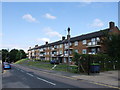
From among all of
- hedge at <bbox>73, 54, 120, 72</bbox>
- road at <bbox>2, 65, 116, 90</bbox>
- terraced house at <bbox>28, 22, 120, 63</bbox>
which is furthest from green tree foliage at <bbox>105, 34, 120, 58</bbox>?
road at <bbox>2, 65, 116, 90</bbox>

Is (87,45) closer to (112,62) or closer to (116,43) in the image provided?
(112,62)

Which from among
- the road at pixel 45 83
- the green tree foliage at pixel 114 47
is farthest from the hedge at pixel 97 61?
the road at pixel 45 83

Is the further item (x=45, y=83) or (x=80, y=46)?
(x=80, y=46)

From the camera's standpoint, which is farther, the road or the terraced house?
the terraced house

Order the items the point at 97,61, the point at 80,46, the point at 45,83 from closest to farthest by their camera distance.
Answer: the point at 45,83, the point at 97,61, the point at 80,46

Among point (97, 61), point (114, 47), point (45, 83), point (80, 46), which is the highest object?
point (80, 46)

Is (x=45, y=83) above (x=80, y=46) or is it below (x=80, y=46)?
below

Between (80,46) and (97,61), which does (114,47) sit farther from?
(80,46)

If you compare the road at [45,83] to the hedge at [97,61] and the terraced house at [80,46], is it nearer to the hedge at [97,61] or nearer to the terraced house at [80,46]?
the hedge at [97,61]

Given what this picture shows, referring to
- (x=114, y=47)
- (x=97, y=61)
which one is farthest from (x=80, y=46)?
(x=114, y=47)

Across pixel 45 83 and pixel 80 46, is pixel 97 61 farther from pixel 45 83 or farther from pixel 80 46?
pixel 80 46

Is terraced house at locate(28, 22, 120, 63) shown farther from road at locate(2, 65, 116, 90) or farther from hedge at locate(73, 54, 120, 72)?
road at locate(2, 65, 116, 90)

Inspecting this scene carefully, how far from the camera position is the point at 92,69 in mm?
18188

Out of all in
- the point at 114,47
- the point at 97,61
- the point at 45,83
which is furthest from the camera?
the point at 97,61
